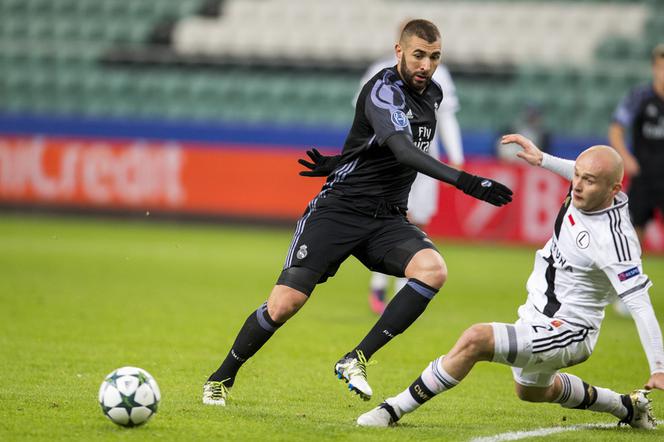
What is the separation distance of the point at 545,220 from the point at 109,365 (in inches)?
372

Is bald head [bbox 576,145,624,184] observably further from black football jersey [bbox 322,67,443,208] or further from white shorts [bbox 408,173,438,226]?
white shorts [bbox 408,173,438,226]

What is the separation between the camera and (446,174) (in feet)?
17.8

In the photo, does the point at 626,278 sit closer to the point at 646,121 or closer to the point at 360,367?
the point at 360,367

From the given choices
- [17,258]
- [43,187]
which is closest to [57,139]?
[43,187]

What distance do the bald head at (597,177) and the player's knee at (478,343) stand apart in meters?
0.83

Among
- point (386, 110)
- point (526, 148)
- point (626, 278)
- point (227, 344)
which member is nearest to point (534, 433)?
point (626, 278)

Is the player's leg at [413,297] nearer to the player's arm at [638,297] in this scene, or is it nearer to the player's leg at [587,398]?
the player's leg at [587,398]

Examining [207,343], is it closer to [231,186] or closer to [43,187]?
[231,186]

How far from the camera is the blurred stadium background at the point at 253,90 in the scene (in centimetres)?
1720

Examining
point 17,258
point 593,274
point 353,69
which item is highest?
point 353,69

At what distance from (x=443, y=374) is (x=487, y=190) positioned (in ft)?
3.17

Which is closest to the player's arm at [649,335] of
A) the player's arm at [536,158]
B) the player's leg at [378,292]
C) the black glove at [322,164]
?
the player's arm at [536,158]

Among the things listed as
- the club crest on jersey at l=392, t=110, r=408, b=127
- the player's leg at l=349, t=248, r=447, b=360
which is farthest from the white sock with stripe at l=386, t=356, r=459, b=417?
the club crest on jersey at l=392, t=110, r=408, b=127

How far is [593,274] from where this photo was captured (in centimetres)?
540
